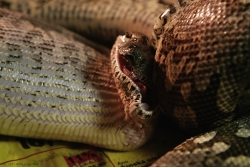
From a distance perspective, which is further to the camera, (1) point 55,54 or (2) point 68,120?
(1) point 55,54

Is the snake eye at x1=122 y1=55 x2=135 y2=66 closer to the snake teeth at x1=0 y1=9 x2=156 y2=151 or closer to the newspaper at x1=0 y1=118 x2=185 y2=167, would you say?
the snake teeth at x1=0 y1=9 x2=156 y2=151

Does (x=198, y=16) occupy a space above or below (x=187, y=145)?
above

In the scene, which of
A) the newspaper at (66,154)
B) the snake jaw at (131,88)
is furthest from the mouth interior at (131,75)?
the newspaper at (66,154)

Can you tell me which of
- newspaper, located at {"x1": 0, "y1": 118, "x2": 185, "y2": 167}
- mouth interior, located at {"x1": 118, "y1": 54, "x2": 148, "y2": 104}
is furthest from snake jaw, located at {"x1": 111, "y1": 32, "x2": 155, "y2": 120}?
newspaper, located at {"x1": 0, "y1": 118, "x2": 185, "y2": 167}

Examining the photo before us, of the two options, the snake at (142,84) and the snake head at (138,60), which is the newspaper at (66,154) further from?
the snake head at (138,60)

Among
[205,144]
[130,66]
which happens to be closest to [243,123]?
[205,144]

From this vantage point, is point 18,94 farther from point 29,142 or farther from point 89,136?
point 89,136

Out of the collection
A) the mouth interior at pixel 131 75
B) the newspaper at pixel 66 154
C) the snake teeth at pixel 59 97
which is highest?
the mouth interior at pixel 131 75
